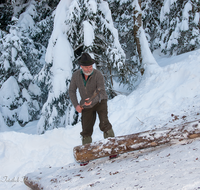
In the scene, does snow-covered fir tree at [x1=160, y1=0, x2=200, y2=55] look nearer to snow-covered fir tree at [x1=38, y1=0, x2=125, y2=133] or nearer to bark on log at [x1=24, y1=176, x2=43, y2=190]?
snow-covered fir tree at [x1=38, y1=0, x2=125, y2=133]

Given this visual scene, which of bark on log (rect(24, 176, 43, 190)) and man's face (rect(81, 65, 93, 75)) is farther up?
man's face (rect(81, 65, 93, 75))

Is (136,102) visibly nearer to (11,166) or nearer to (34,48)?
(11,166)

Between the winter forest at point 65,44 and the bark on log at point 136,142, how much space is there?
3.64 meters

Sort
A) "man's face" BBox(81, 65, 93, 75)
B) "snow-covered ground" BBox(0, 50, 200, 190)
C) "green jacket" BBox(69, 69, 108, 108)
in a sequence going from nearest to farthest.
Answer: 1. "snow-covered ground" BBox(0, 50, 200, 190)
2. "man's face" BBox(81, 65, 93, 75)
3. "green jacket" BBox(69, 69, 108, 108)

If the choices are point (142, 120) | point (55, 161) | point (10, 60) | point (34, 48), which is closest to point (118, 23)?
point (34, 48)

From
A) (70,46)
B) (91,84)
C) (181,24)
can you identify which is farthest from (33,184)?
(181,24)

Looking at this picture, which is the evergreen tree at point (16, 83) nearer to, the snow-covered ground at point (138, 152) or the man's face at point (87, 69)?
the snow-covered ground at point (138, 152)

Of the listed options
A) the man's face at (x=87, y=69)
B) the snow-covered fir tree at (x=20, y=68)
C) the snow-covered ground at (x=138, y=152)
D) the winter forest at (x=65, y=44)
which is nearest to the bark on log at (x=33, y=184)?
the snow-covered ground at (x=138, y=152)

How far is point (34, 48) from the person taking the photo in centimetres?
1080

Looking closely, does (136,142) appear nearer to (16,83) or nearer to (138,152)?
(138,152)

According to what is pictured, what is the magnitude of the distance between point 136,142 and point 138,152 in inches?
14.0

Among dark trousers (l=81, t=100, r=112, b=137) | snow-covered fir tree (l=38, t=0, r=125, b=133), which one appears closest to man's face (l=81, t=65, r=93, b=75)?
dark trousers (l=81, t=100, r=112, b=137)

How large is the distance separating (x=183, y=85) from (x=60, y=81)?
13.8 ft

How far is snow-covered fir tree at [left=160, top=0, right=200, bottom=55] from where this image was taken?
10555mm
